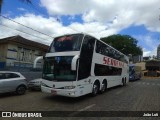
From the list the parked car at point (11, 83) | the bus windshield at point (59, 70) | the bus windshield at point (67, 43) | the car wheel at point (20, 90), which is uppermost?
the bus windshield at point (67, 43)

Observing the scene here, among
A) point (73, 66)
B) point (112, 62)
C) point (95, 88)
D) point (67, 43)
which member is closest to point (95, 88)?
point (95, 88)

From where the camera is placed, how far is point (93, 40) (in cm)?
1460

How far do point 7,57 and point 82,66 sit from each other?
62.0 feet

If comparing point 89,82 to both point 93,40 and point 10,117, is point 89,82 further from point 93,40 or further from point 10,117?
point 10,117

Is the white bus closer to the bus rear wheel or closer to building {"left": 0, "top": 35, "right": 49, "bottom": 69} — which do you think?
the bus rear wheel

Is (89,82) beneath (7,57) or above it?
beneath

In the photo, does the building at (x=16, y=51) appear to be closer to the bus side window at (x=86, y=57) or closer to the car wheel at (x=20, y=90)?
the car wheel at (x=20, y=90)

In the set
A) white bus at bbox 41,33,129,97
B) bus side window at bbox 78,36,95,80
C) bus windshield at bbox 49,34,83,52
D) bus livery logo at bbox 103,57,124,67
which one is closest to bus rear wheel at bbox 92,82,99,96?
white bus at bbox 41,33,129,97

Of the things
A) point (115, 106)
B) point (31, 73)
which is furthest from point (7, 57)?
point (115, 106)

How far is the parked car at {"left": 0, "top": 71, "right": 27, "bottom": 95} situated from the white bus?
7.78 feet

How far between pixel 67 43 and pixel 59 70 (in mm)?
1741

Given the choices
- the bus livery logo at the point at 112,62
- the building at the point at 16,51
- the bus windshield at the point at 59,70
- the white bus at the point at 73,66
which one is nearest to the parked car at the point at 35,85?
the white bus at the point at 73,66

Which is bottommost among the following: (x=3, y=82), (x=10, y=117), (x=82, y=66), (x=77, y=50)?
(x=10, y=117)

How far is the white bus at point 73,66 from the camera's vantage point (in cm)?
1220
